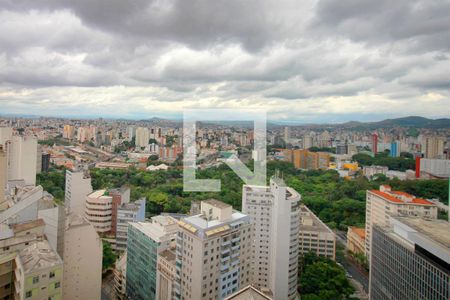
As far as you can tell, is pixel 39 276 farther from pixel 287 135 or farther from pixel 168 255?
pixel 287 135

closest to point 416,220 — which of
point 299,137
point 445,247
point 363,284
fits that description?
point 445,247

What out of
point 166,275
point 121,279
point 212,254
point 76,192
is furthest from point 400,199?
point 76,192

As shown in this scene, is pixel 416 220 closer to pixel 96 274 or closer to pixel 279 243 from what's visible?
pixel 279 243

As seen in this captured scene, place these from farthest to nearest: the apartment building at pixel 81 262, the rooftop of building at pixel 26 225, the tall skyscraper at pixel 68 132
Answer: the tall skyscraper at pixel 68 132
the apartment building at pixel 81 262
the rooftop of building at pixel 26 225

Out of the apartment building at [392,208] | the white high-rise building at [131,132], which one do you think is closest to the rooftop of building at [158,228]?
the apartment building at [392,208]

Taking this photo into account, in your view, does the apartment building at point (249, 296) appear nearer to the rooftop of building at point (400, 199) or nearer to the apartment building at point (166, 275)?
the apartment building at point (166, 275)

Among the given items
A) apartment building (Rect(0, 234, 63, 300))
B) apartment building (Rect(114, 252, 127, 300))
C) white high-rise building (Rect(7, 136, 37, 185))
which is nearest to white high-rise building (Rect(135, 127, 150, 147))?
white high-rise building (Rect(7, 136, 37, 185))
